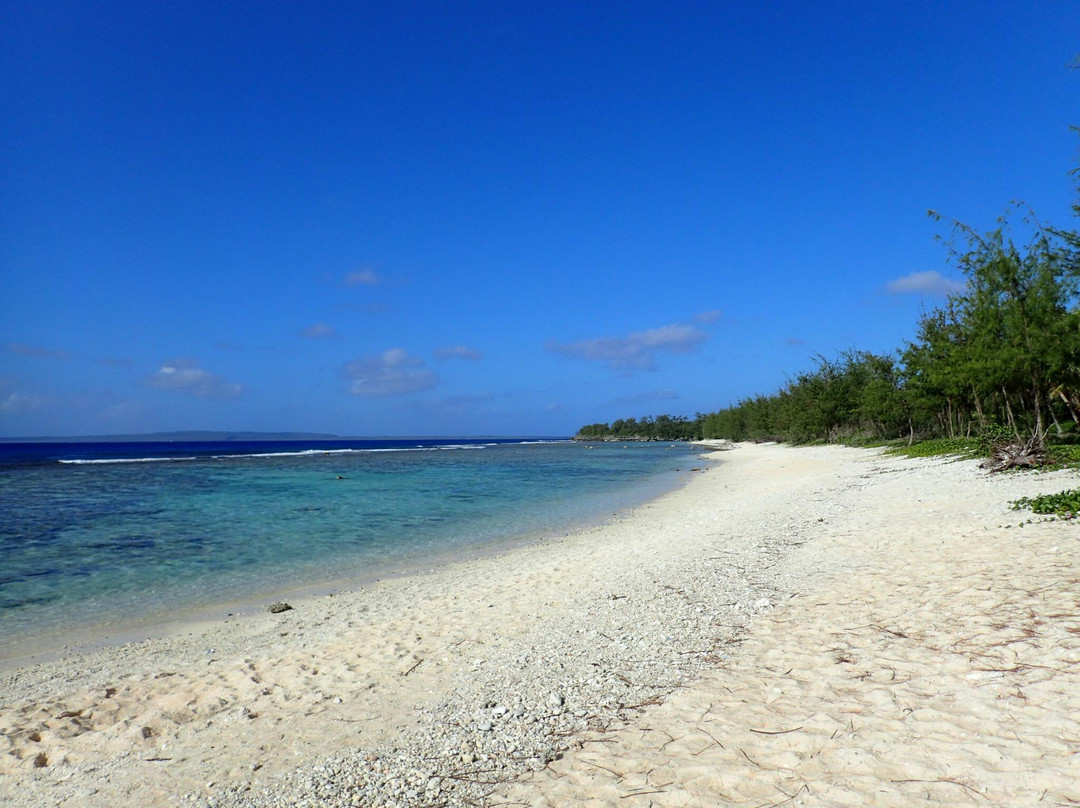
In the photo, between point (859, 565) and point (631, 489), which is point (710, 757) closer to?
point (859, 565)

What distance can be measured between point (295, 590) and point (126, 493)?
82.6 feet

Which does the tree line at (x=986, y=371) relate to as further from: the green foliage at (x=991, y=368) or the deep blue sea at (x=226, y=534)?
the deep blue sea at (x=226, y=534)

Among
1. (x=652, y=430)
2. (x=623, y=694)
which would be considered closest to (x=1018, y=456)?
(x=623, y=694)

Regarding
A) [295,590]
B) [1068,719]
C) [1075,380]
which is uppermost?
[1075,380]

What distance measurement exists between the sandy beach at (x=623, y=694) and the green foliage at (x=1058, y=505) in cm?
81

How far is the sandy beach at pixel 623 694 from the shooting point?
157 inches

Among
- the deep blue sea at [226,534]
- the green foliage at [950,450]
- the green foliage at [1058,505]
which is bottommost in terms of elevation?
the deep blue sea at [226,534]

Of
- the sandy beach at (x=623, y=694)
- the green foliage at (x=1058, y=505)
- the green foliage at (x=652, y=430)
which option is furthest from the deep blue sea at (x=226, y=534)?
the green foliage at (x=652, y=430)

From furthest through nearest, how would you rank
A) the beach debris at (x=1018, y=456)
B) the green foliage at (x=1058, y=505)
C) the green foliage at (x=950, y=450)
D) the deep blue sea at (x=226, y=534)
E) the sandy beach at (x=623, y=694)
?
the green foliage at (x=950, y=450) < the beach debris at (x=1018, y=456) < the deep blue sea at (x=226, y=534) < the green foliage at (x=1058, y=505) < the sandy beach at (x=623, y=694)

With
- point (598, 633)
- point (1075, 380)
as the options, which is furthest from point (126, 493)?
point (1075, 380)

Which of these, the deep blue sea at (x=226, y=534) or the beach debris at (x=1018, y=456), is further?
the beach debris at (x=1018, y=456)

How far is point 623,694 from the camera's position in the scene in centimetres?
546

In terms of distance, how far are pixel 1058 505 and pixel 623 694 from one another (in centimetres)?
958

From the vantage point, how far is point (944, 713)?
4414mm
